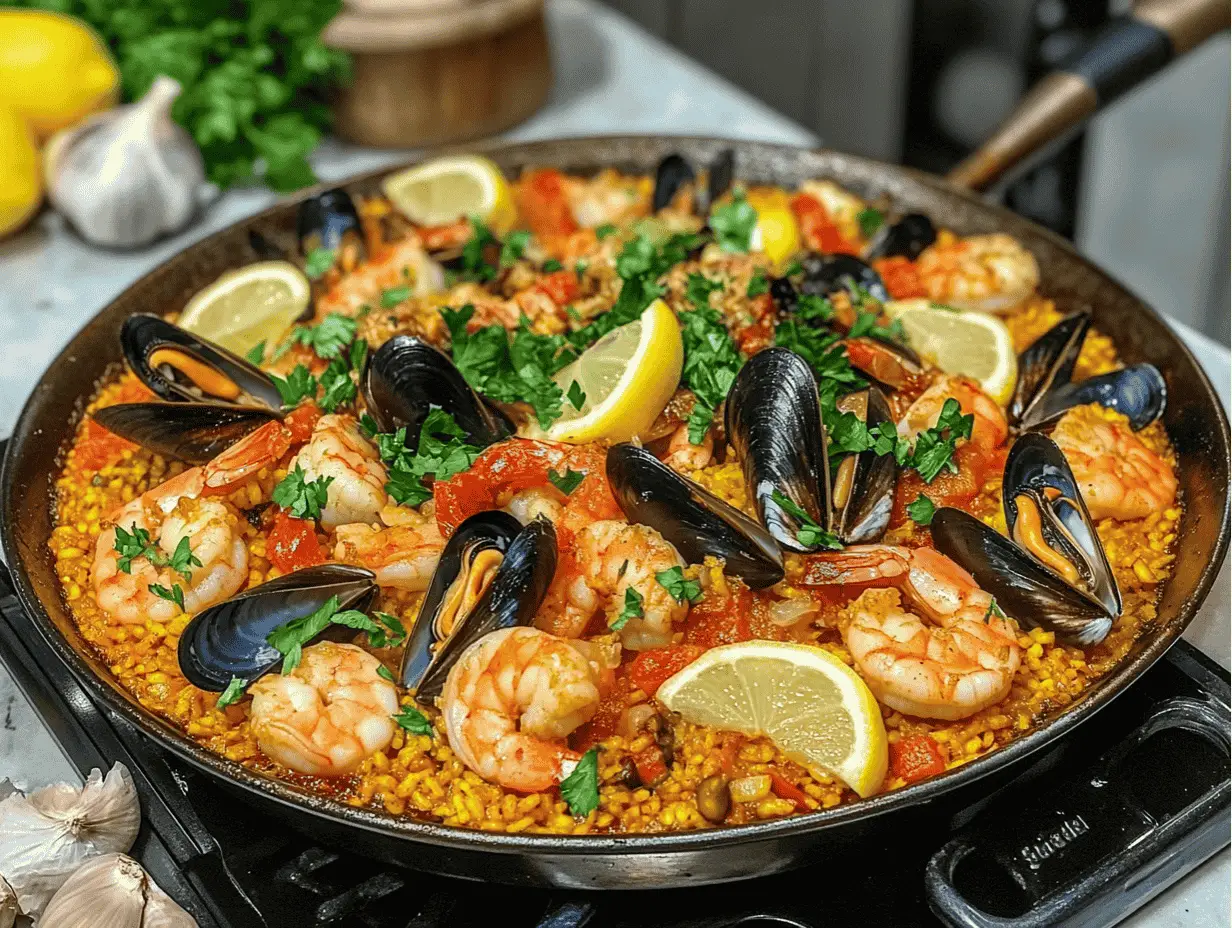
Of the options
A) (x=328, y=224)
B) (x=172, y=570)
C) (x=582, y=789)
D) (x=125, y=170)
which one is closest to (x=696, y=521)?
(x=582, y=789)

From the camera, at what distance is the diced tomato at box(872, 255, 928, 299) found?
288 cm

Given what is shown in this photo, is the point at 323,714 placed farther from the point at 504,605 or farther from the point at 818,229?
the point at 818,229

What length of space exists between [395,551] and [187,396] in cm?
65

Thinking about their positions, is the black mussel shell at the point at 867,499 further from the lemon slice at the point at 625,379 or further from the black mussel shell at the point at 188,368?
the black mussel shell at the point at 188,368

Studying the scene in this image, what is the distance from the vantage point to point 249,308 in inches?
111

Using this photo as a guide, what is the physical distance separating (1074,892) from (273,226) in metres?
2.28

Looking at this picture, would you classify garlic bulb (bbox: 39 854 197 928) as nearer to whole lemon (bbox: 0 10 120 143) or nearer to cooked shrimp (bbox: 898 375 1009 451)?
cooked shrimp (bbox: 898 375 1009 451)

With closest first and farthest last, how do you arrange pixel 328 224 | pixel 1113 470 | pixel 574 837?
1. pixel 574 837
2. pixel 1113 470
3. pixel 328 224

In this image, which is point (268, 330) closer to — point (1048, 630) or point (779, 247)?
point (779, 247)

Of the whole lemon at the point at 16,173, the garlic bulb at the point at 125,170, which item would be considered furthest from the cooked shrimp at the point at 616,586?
the whole lemon at the point at 16,173

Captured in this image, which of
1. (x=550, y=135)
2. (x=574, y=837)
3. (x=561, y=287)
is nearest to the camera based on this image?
(x=574, y=837)

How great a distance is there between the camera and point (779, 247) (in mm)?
3008

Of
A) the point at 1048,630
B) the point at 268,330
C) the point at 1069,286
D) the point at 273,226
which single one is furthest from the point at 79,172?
the point at 1048,630

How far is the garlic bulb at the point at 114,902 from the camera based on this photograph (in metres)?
1.78
